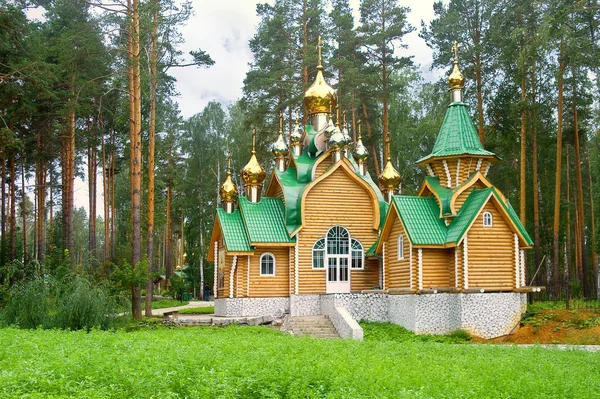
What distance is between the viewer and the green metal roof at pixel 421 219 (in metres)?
16.9

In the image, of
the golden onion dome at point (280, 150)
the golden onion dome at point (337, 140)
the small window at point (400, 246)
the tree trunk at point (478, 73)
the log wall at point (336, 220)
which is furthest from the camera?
the tree trunk at point (478, 73)

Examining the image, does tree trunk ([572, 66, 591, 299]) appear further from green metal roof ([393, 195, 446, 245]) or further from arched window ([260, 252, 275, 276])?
arched window ([260, 252, 275, 276])

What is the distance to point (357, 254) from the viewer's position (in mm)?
19984

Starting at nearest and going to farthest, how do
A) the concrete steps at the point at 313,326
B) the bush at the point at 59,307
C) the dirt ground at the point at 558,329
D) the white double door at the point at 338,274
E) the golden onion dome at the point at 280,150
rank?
the bush at the point at 59,307 → the dirt ground at the point at 558,329 → the concrete steps at the point at 313,326 → the white double door at the point at 338,274 → the golden onion dome at the point at 280,150

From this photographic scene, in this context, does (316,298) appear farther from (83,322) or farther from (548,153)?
(548,153)

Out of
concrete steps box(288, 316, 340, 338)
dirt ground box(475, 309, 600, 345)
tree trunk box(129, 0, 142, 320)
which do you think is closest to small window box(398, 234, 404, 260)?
concrete steps box(288, 316, 340, 338)

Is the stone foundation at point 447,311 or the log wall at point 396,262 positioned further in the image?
the log wall at point 396,262

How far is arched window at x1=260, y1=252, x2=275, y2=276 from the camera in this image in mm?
19484

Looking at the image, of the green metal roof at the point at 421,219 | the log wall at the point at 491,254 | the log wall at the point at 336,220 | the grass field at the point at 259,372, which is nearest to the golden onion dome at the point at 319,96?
the log wall at the point at 336,220

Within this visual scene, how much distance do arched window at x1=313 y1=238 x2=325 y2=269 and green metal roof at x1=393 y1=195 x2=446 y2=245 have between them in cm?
306

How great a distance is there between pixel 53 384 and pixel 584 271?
22.2 m

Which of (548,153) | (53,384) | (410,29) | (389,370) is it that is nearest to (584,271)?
(548,153)

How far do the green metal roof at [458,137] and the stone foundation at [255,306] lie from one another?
588cm

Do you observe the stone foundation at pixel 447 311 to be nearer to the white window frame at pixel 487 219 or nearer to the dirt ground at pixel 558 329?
the dirt ground at pixel 558 329
